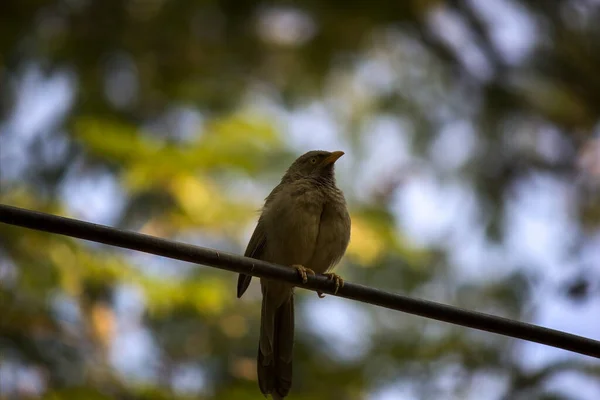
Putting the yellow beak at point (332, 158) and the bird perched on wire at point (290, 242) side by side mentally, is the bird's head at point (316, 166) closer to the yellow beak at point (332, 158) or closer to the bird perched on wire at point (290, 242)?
the yellow beak at point (332, 158)

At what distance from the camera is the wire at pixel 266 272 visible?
2.58m

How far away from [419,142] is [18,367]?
211 inches

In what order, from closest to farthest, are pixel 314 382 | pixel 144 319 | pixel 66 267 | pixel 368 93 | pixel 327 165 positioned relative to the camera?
pixel 327 165
pixel 66 267
pixel 314 382
pixel 144 319
pixel 368 93

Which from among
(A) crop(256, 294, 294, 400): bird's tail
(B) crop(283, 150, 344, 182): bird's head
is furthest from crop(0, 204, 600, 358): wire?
(B) crop(283, 150, 344, 182): bird's head

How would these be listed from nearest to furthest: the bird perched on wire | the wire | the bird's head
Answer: the wire < the bird perched on wire < the bird's head

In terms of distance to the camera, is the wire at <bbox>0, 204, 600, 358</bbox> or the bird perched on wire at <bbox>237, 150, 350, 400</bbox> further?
the bird perched on wire at <bbox>237, 150, 350, 400</bbox>

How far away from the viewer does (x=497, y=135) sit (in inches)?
359

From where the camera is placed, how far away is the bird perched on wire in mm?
4711

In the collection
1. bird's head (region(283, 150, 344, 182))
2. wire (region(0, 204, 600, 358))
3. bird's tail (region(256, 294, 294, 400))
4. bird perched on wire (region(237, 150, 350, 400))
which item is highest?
bird's head (region(283, 150, 344, 182))

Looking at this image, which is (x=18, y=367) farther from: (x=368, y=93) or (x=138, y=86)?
(x=368, y=93)

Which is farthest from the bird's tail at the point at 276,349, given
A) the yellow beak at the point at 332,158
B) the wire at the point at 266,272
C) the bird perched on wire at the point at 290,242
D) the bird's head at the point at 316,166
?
the wire at the point at 266,272

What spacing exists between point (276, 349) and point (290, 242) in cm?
65

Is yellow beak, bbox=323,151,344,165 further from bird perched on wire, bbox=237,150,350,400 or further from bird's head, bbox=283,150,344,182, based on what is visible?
bird perched on wire, bbox=237,150,350,400

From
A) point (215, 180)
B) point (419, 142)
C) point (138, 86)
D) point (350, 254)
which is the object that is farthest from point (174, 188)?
point (419, 142)
